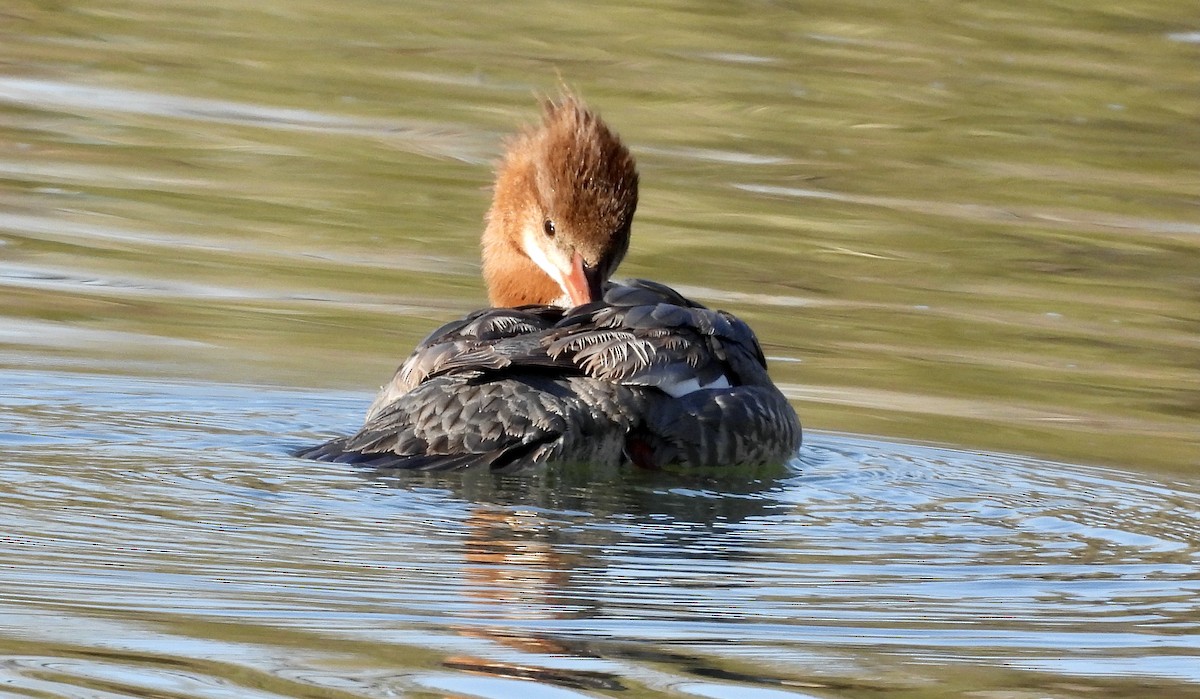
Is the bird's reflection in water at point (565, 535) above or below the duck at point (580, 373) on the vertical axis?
below

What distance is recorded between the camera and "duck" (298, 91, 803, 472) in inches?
245

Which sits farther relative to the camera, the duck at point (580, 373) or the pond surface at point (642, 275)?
the duck at point (580, 373)

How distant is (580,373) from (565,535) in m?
0.96

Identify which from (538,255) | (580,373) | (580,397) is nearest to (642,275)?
(538,255)

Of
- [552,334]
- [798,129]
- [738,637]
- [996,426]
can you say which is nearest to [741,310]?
[996,426]

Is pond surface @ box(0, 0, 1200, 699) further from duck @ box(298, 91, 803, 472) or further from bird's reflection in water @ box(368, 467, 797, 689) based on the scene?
duck @ box(298, 91, 803, 472)

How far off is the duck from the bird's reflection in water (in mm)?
79

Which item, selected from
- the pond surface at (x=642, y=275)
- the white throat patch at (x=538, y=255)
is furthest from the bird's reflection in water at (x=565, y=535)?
the white throat patch at (x=538, y=255)

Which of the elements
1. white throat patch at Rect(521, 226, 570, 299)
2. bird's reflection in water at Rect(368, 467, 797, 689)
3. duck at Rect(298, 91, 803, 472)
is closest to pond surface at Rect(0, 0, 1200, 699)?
bird's reflection in water at Rect(368, 467, 797, 689)

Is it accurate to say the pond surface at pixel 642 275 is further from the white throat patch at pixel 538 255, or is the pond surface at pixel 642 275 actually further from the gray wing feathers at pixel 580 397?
the white throat patch at pixel 538 255

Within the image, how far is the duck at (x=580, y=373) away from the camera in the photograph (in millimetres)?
6230

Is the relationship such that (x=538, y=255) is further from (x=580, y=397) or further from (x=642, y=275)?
(x=642, y=275)

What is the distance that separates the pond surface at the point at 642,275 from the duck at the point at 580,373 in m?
0.12

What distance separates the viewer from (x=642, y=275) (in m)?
9.98
